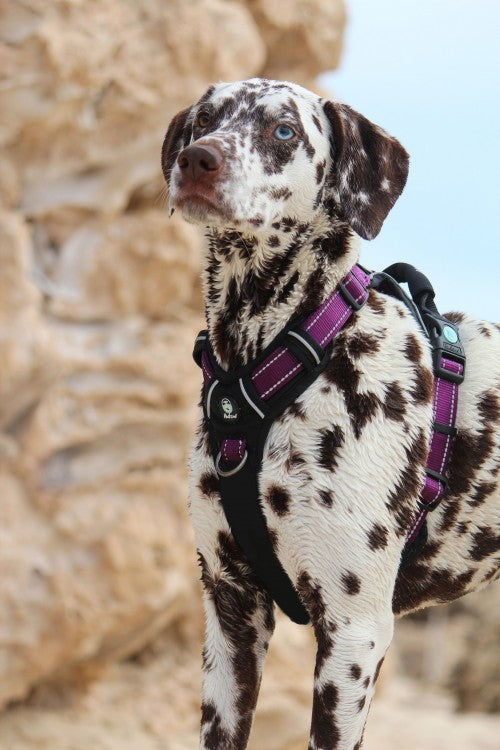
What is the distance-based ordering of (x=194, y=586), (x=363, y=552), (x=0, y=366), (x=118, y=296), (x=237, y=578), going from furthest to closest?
(x=194, y=586) → (x=118, y=296) → (x=0, y=366) → (x=237, y=578) → (x=363, y=552)

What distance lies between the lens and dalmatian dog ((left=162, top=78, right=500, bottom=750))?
2.74 metres

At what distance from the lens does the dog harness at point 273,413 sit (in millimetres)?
2814

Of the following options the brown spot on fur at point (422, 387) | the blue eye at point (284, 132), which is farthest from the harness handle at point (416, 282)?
the blue eye at point (284, 132)

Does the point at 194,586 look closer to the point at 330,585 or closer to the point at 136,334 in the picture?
the point at 136,334

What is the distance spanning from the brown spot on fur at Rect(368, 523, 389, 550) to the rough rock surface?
17.6 ft

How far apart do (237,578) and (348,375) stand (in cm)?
71

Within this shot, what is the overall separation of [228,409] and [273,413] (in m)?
0.14

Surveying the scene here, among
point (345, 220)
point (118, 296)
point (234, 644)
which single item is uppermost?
point (345, 220)

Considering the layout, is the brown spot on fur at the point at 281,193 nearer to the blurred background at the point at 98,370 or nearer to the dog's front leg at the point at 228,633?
the dog's front leg at the point at 228,633

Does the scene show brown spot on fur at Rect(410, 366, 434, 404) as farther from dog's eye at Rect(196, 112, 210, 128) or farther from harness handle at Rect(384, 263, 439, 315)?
dog's eye at Rect(196, 112, 210, 128)

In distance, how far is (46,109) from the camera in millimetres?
7805

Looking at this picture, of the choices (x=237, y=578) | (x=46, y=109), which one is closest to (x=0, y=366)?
(x=46, y=109)

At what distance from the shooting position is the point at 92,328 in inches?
330

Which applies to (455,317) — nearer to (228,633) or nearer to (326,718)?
(228,633)
